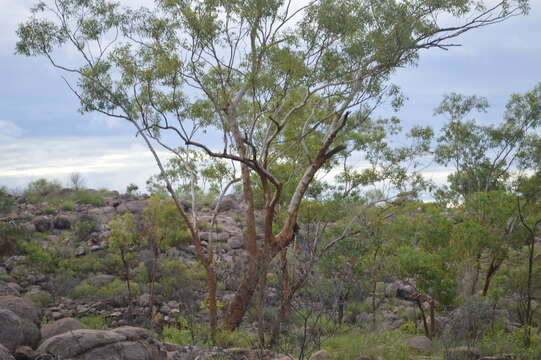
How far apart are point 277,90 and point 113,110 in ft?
14.7

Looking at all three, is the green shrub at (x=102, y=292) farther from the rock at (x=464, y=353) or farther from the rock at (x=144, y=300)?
the rock at (x=464, y=353)

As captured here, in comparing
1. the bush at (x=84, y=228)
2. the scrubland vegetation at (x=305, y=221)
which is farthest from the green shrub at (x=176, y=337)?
the bush at (x=84, y=228)

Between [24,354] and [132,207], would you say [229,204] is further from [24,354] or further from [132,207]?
[24,354]

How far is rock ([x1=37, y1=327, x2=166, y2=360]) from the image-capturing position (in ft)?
25.1

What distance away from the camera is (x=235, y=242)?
83.3ft

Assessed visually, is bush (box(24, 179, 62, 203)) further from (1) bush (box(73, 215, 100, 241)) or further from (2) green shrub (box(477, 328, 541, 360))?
(2) green shrub (box(477, 328, 541, 360))

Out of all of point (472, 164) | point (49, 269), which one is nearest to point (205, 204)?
Result: point (49, 269)

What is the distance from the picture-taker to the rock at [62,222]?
999 inches

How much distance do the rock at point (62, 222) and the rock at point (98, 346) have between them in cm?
1859

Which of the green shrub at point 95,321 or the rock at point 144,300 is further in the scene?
the rock at point 144,300

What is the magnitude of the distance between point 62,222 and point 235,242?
8.49 m

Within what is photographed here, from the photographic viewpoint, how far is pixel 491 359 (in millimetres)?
9641

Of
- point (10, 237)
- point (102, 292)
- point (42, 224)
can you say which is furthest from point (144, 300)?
point (42, 224)

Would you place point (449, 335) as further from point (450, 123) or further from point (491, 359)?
point (450, 123)
